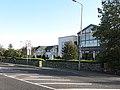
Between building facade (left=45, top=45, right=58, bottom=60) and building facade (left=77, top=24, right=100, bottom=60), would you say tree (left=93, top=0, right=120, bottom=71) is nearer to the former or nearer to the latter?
building facade (left=77, top=24, right=100, bottom=60)

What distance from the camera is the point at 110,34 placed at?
31.6 m

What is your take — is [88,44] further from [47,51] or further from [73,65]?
[47,51]

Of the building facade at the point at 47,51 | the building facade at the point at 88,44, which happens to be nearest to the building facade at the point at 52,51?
the building facade at the point at 47,51

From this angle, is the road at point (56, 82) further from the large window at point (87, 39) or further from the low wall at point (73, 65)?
the large window at point (87, 39)

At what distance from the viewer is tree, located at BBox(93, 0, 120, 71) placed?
103ft

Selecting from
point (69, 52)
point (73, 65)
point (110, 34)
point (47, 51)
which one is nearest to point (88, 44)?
point (69, 52)

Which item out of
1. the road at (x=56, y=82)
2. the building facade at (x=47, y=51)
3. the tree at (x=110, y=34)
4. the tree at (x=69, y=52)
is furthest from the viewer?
the building facade at (x=47, y=51)

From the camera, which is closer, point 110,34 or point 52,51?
point 110,34

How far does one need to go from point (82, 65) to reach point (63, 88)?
2404 centimetres

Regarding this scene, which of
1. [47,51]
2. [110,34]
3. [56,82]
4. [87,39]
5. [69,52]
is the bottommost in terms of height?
[56,82]

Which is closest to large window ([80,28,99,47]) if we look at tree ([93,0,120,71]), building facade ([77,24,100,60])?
building facade ([77,24,100,60])

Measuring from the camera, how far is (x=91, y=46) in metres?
73.2

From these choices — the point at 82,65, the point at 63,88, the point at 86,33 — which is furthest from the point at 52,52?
the point at 63,88

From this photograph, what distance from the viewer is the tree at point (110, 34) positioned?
31330mm
